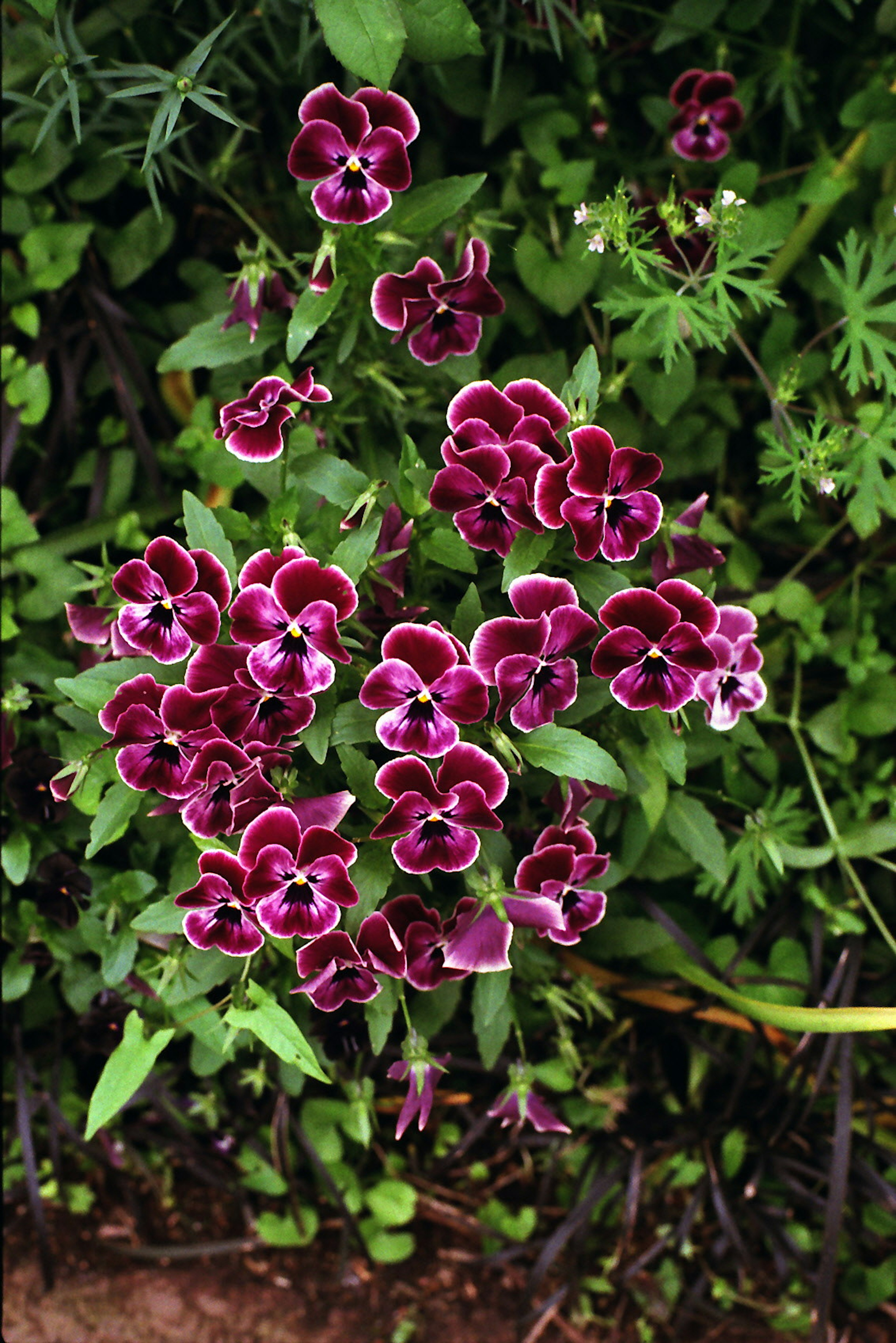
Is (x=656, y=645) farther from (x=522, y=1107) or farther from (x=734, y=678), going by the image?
(x=522, y=1107)

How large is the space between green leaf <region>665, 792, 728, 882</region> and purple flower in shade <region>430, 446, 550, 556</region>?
0.50 m

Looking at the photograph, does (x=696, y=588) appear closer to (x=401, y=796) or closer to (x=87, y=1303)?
(x=401, y=796)

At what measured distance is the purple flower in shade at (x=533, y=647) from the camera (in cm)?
99

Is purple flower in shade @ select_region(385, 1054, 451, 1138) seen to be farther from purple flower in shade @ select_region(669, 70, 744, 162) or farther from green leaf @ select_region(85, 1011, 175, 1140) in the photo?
purple flower in shade @ select_region(669, 70, 744, 162)

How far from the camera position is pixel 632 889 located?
5.20ft

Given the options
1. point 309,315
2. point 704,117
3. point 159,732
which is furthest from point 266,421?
point 704,117

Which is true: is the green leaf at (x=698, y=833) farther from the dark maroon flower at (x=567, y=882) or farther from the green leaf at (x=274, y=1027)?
the green leaf at (x=274, y=1027)

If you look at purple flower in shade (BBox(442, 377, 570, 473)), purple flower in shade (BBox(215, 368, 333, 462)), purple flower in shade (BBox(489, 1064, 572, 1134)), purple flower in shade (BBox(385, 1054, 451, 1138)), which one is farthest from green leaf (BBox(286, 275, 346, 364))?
purple flower in shade (BBox(489, 1064, 572, 1134))

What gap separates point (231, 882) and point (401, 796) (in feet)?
0.75

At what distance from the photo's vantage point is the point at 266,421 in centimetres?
111

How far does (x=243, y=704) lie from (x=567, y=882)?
443 mm

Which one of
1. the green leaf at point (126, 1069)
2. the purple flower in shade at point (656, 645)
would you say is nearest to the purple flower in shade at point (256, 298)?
the purple flower in shade at point (656, 645)

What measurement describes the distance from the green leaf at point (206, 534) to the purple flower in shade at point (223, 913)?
1.03 feet

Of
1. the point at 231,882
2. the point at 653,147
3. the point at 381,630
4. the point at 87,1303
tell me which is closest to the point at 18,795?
the point at 231,882
